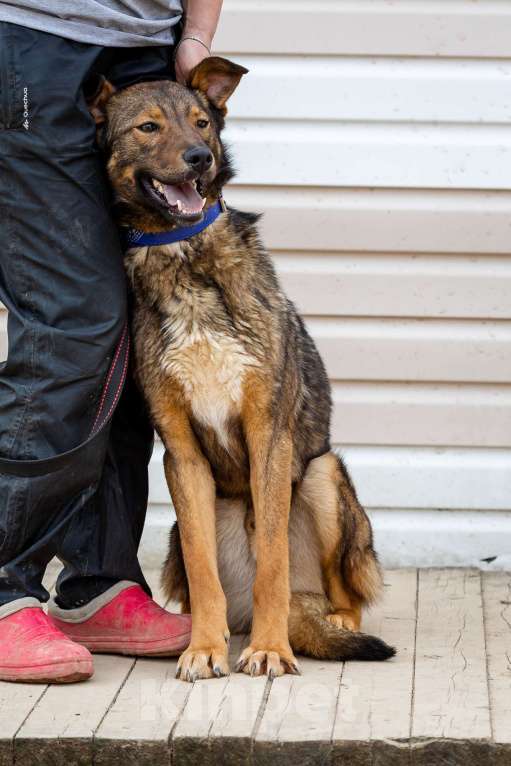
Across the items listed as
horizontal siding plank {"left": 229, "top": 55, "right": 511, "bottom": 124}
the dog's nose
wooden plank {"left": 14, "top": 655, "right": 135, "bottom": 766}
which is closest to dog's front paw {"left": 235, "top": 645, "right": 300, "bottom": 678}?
wooden plank {"left": 14, "top": 655, "right": 135, "bottom": 766}

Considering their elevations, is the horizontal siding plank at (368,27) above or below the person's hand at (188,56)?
below

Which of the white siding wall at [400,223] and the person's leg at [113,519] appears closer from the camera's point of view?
the person's leg at [113,519]

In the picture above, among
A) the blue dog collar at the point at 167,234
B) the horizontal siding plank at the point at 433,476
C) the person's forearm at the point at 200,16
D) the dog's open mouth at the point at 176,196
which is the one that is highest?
the person's forearm at the point at 200,16

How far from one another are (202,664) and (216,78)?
1.65m

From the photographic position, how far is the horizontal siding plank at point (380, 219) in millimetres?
4641

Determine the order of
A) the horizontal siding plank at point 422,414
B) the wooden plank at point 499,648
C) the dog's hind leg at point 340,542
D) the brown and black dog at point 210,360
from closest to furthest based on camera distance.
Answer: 1. the wooden plank at point 499,648
2. the brown and black dog at point 210,360
3. the dog's hind leg at point 340,542
4. the horizontal siding plank at point 422,414

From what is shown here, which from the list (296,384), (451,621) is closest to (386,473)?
(451,621)

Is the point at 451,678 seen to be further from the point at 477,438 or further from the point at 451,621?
the point at 477,438

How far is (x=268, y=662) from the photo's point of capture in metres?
3.28

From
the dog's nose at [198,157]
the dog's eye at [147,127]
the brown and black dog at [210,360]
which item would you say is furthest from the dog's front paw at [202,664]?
the dog's eye at [147,127]

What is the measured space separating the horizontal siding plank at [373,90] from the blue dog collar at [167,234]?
125 centimetres

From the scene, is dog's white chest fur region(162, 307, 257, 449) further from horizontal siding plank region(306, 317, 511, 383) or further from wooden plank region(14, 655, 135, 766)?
horizontal siding plank region(306, 317, 511, 383)

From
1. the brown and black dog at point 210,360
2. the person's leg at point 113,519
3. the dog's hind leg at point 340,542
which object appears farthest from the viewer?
the dog's hind leg at point 340,542

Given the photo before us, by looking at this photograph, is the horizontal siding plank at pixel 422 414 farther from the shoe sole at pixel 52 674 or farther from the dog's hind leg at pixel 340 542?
the shoe sole at pixel 52 674
